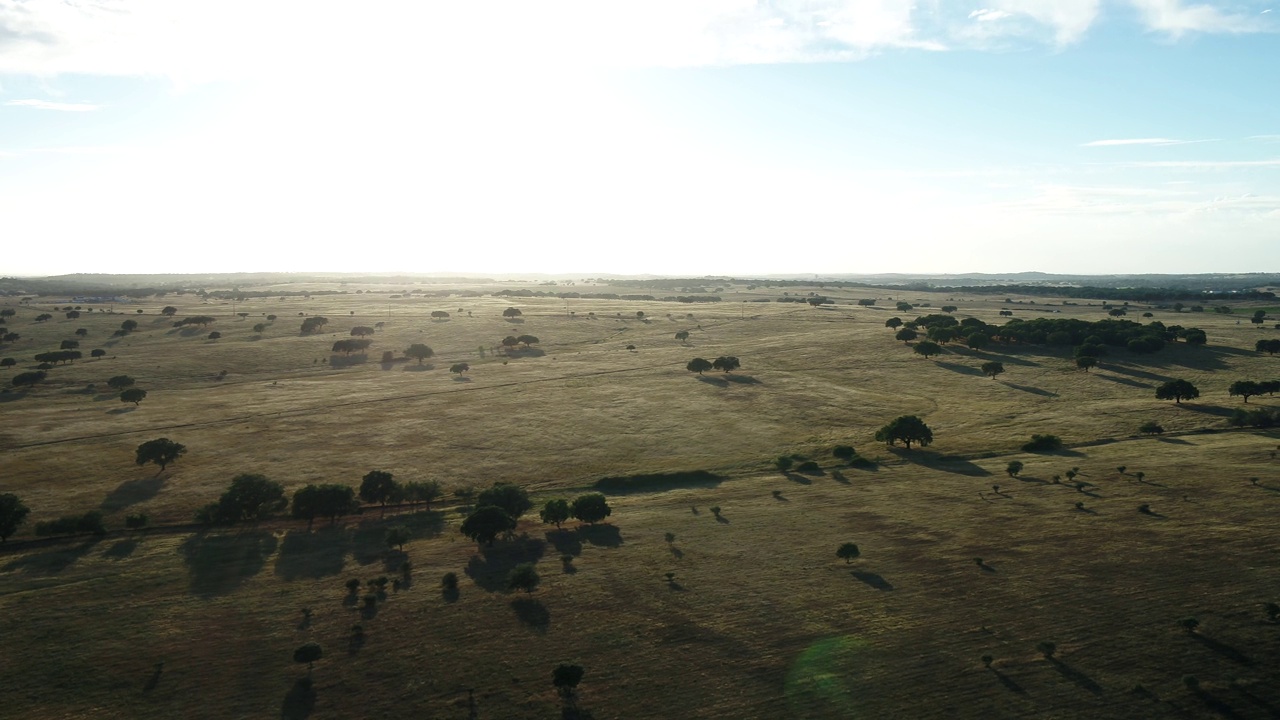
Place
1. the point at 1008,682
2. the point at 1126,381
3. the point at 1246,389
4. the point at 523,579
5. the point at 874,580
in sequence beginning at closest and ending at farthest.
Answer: the point at 1008,682 → the point at 523,579 → the point at 874,580 → the point at 1246,389 → the point at 1126,381

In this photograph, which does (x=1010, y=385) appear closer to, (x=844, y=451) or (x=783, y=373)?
(x=783, y=373)

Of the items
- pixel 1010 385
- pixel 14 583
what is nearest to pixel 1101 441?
pixel 1010 385

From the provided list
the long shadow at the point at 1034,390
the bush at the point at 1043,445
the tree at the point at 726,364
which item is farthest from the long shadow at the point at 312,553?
the long shadow at the point at 1034,390

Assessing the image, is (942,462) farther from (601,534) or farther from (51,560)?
(51,560)

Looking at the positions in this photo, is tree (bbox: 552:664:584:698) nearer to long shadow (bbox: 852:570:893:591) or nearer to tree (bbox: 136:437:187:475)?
long shadow (bbox: 852:570:893:591)

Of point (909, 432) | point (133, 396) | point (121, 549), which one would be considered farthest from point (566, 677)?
point (133, 396)

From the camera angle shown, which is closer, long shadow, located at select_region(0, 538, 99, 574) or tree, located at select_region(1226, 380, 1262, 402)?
long shadow, located at select_region(0, 538, 99, 574)

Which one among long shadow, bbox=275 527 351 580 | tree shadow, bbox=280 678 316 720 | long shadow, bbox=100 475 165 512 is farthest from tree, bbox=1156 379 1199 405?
long shadow, bbox=100 475 165 512
